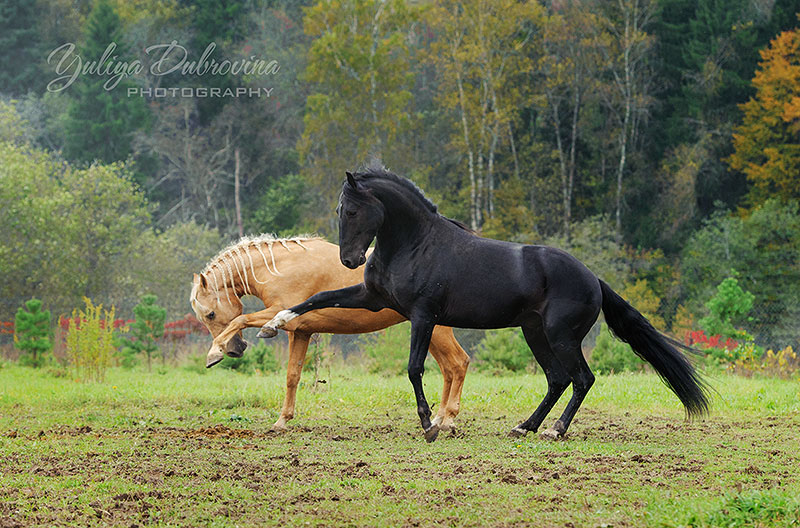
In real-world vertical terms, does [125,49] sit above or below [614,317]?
above

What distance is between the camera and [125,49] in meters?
49.5

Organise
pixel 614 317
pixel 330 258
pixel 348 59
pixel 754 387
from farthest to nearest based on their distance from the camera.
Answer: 1. pixel 348 59
2. pixel 754 387
3. pixel 330 258
4. pixel 614 317

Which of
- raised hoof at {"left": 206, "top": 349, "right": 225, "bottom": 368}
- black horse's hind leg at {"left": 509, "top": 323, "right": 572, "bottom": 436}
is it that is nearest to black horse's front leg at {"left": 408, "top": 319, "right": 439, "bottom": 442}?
black horse's hind leg at {"left": 509, "top": 323, "right": 572, "bottom": 436}

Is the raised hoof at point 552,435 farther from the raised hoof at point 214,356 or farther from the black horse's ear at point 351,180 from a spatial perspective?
the raised hoof at point 214,356

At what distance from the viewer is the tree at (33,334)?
736 inches

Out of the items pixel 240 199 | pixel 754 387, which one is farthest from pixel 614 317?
pixel 240 199

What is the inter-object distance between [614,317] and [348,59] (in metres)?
31.1

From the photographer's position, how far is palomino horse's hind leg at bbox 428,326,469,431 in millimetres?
9297

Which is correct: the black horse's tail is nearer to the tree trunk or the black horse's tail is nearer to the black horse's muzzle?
the black horse's muzzle

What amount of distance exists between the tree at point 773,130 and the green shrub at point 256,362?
863 inches

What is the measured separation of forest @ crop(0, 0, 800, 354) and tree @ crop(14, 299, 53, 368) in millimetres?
5793

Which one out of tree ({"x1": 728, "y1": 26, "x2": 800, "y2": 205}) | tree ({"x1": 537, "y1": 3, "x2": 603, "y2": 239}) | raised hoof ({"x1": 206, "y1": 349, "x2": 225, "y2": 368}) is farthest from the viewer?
tree ({"x1": 537, "y1": 3, "x2": 603, "y2": 239})

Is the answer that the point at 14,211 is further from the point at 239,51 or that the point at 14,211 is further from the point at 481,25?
the point at 239,51

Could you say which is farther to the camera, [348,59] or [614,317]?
[348,59]
